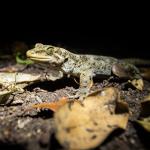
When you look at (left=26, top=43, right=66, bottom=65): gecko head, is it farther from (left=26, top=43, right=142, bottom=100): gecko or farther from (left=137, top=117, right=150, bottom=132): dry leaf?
(left=137, top=117, right=150, bottom=132): dry leaf

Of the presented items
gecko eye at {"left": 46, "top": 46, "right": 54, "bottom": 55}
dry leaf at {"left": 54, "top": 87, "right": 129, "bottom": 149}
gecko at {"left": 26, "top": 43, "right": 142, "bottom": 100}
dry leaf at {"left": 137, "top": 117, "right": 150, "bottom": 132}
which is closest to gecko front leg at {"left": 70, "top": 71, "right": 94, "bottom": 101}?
gecko at {"left": 26, "top": 43, "right": 142, "bottom": 100}

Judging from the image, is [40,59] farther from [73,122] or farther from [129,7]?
[129,7]

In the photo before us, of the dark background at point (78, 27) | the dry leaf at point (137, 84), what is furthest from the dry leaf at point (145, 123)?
the dark background at point (78, 27)

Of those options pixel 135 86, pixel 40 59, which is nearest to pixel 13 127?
pixel 40 59

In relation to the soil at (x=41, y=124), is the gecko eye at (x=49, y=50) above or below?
above

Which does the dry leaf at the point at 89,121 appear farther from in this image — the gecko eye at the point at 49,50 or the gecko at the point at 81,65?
the gecko eye at the point at 49,50

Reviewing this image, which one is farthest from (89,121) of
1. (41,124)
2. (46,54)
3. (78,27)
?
(78,27)
